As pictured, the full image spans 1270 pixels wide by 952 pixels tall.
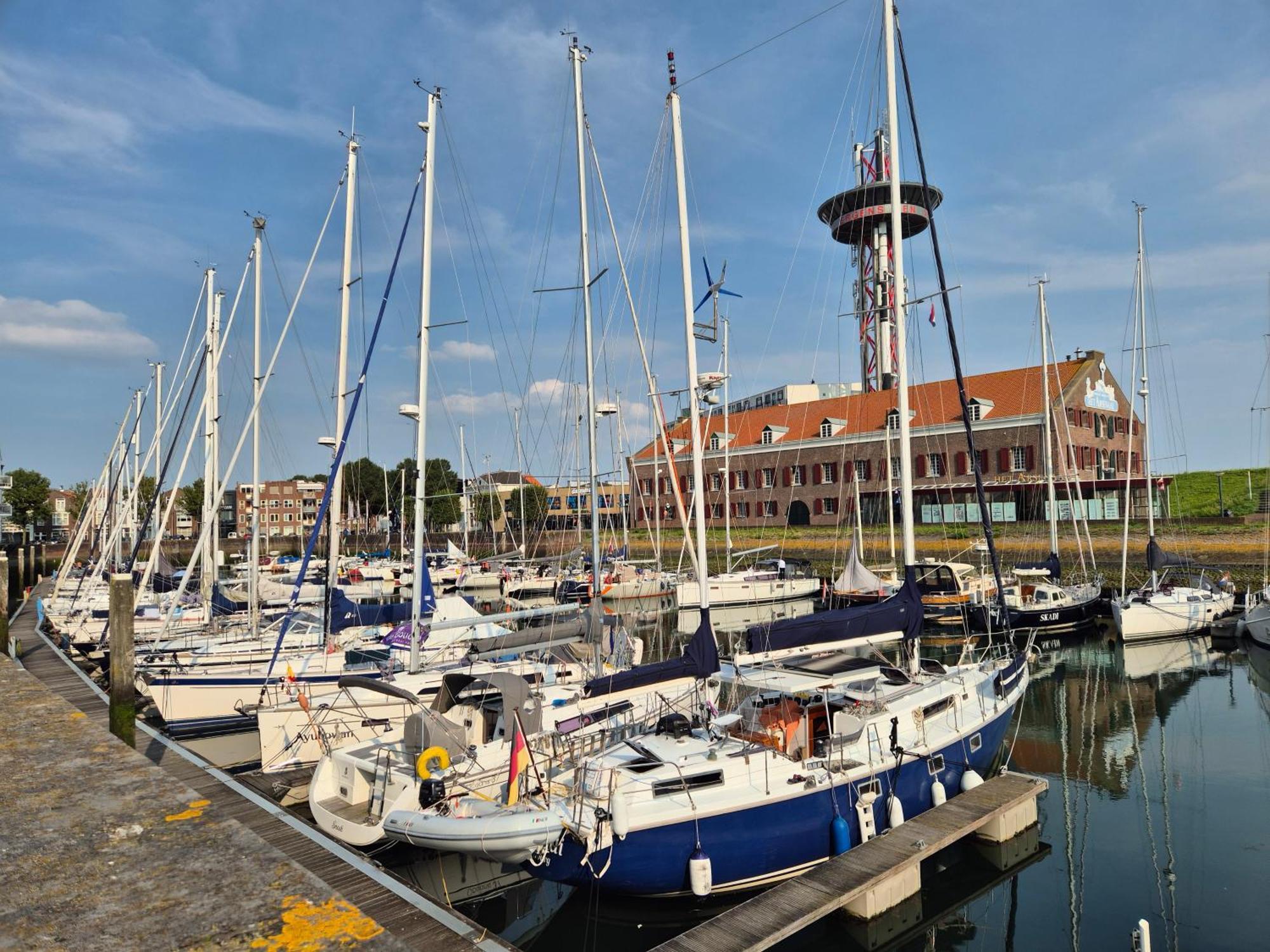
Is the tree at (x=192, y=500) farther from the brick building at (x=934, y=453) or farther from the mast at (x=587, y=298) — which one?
the mast at (x=587, y=298)

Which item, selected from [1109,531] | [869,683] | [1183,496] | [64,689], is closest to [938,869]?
[869,683]

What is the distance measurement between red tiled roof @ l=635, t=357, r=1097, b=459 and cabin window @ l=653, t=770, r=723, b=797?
1723 inches

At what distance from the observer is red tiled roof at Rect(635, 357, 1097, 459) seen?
193 ft

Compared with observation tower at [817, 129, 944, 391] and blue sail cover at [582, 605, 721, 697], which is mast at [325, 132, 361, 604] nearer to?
blue sail cover at [582, 605, 721, 697]

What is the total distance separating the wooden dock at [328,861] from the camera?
659 cm

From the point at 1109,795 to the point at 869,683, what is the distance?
5899 mm

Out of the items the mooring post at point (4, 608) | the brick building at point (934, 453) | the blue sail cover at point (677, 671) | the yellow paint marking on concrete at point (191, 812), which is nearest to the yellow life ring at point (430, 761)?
the blue sail cover at point (677, 671)

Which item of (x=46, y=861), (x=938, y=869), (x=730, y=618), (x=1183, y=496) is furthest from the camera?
(x=1183, y=496)

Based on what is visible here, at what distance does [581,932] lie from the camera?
441 inches

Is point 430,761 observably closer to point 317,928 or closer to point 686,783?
point 686,783

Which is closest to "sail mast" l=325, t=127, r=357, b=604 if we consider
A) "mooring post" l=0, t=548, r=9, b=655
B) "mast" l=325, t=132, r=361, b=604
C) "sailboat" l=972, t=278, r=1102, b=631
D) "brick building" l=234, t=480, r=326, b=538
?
"mast" l=325, t=132, r=361, b=604

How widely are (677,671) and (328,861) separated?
7.30 metres

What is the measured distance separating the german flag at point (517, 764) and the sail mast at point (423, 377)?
705 cm

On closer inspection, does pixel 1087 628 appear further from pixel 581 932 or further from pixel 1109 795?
pixel 581 932
